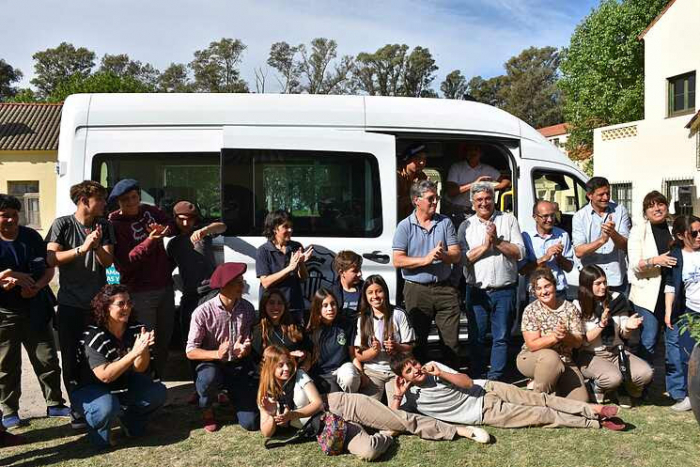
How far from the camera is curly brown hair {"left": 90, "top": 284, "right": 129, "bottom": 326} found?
3.93 meters

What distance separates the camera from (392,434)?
3.95 meters

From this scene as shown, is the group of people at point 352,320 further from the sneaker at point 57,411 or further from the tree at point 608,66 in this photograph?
the tree at point 608,66

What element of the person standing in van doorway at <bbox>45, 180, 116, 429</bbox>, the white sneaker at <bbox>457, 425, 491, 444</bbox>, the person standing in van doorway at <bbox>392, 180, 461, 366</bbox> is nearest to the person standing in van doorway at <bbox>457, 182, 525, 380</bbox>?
the person standing in van doorway at <bbox>392, 180, 461, 366</bbox>

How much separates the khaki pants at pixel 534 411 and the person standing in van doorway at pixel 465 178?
2031mm

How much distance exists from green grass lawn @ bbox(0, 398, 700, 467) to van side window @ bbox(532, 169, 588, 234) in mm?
2190

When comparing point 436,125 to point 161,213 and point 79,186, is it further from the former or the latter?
point 79,186

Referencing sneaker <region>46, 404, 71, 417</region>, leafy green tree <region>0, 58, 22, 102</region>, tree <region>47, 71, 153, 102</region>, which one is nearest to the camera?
sneaker <region>46, 404, 71, 417</region>

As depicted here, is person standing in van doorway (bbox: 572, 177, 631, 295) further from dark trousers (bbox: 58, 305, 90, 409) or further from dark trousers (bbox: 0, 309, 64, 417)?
dark trousers (bbox: 0, 309, 64, 417)

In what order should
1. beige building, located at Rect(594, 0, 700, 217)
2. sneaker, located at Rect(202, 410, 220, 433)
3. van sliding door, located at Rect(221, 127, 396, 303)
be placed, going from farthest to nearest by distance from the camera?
beige building, located at Rect(594, 0, 700, 217) → van sliding door, located at Rect(221, 127, 396, 303) → sneaker, located at Rect(202, 410, 220, 433)

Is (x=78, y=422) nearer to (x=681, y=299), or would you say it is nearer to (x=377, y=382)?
(x=377, y=382)

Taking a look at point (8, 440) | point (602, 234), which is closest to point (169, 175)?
point (8, 440)

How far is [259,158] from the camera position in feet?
15.8

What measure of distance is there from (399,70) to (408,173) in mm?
48730

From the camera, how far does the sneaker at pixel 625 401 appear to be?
178 inches
